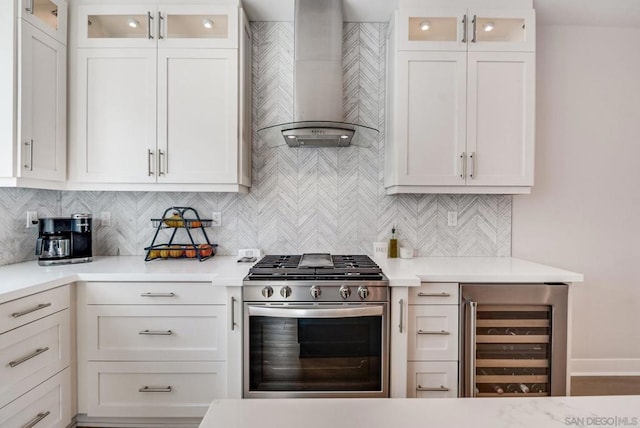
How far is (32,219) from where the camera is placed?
2453 millimetres

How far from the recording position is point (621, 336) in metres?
2.81

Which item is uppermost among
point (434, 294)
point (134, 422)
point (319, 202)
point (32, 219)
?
point (319, 202)

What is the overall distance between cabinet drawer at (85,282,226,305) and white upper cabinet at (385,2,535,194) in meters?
1.36

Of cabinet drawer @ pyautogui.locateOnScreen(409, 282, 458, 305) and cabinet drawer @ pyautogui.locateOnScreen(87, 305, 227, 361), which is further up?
cabinet drawer @ pyautogui.locateOnScreen(409, 282, 458, 305)

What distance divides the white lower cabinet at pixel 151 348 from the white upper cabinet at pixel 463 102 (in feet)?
4.90

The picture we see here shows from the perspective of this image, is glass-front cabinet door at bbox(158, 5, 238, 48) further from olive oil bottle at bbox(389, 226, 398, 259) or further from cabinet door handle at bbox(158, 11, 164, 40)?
olive oil bottle at bbox(389, 226, 398, 259)

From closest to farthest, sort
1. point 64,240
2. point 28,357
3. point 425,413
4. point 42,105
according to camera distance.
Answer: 1. point 425,413
2. point 28,357
3. point 42,105
4. point 64,240

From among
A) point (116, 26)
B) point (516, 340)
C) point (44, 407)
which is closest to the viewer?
point (44, 407)

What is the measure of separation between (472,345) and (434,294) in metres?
0.33

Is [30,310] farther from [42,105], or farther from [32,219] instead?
[42,105]

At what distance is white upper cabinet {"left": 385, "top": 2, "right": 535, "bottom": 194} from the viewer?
2377 mm

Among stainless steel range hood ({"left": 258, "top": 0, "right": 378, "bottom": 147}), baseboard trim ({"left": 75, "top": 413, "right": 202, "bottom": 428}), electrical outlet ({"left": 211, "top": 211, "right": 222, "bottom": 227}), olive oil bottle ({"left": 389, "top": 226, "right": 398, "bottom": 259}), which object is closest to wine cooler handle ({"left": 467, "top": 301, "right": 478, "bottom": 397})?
olive oil bottle ({"left": 389, "top": 226, "right": 398, "bottom": 259})

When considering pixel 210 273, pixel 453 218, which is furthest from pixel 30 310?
pixel 453 218

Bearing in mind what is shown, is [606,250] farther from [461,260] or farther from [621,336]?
[461,260]
